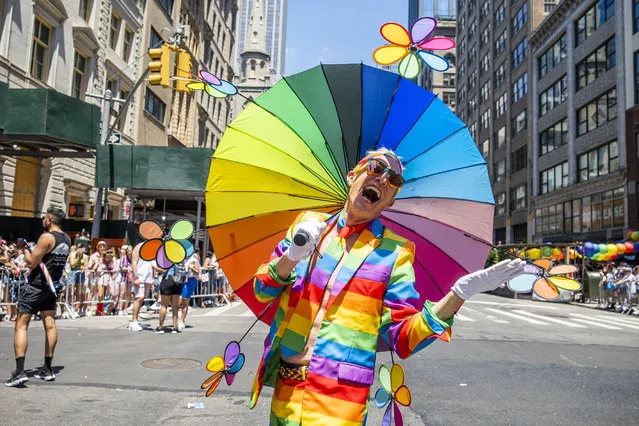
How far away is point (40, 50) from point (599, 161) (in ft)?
96.1

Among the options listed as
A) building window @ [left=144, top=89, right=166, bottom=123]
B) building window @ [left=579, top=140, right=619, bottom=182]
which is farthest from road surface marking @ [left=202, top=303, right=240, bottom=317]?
building window @ [left=579, top=140, right=619, bottom=182]

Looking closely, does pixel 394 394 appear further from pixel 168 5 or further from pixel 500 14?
pixel 500 14

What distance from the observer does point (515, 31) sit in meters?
48.8

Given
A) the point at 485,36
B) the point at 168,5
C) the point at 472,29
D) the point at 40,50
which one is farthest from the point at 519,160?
the point at 40,50

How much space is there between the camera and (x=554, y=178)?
128 ft

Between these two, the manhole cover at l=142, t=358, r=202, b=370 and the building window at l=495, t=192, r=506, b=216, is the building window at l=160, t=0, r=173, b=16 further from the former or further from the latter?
the building window at l=495, t=192, r=506, b=216

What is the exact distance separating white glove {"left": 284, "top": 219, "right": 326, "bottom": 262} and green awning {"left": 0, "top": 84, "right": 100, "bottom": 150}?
1554 cm

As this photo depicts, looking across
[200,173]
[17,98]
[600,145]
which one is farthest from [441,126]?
[600,145]

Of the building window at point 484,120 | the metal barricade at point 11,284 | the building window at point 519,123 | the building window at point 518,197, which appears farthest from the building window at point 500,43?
the metal barricade at point 11,284

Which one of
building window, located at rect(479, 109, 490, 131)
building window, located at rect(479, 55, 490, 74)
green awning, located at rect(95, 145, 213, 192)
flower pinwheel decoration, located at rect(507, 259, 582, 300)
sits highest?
building window, located at rect(479, 55, 490, 74)

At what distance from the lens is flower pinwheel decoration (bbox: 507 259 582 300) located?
112 inches

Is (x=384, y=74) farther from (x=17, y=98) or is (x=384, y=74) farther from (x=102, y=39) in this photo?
(x=102, y=39)

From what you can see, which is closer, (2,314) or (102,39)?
(2,314)

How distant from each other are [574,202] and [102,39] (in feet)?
95.5
